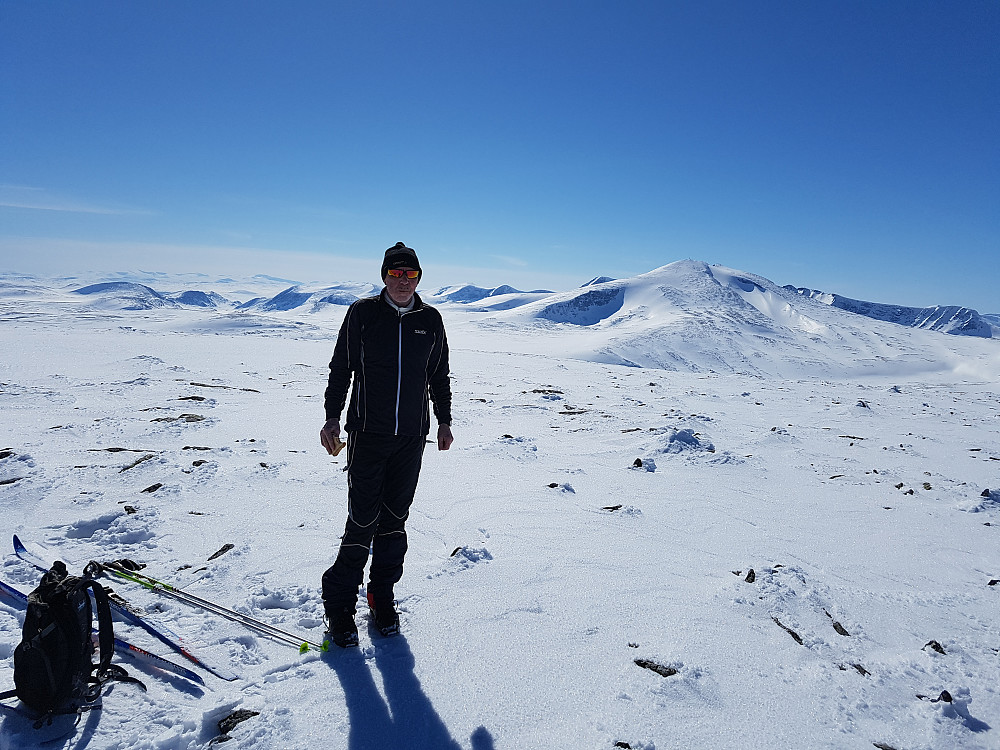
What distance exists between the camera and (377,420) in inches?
157

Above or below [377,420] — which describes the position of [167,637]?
below

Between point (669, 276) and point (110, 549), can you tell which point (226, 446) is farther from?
point (669, 276)

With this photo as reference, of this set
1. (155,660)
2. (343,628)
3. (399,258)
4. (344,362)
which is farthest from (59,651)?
(399,258)

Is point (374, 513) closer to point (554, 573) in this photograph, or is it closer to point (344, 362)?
point (344, 362)

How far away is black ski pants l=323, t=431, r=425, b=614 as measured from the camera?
13.1 ft

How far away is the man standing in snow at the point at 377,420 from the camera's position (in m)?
3.98

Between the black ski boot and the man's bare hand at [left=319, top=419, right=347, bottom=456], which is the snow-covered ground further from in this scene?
the man's bare hand at [left=319, top=419, right=347, bottom=456]

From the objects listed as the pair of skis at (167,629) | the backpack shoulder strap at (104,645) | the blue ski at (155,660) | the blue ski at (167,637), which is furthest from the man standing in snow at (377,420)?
the backpack shoulder strap at (104,645)

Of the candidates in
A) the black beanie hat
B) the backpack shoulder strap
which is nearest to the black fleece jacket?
the black beanie hat

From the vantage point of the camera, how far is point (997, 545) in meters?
6.81

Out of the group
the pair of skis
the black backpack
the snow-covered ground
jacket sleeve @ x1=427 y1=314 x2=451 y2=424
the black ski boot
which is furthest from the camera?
jacket sleeve @ x1=427 y1=314 x2=451 y2=424

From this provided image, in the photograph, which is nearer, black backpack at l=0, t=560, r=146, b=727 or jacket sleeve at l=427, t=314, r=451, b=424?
black backpack at l=0, t=560, r=146, b=727

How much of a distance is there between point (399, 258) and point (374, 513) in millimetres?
2181

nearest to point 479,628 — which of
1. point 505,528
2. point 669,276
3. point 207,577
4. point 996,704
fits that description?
point 505,528
